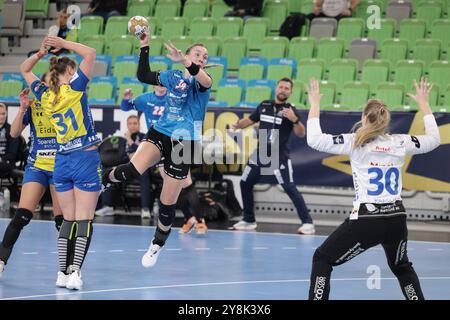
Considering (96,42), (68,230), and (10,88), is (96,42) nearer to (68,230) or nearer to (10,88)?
(10,88)

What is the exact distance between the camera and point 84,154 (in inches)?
320

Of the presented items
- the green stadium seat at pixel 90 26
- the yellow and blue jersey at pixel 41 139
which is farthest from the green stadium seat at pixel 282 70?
the yellow and blue jersey at pixel 41 139

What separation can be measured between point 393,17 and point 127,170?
10.6 metres

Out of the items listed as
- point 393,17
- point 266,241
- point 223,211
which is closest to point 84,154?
point 266,241

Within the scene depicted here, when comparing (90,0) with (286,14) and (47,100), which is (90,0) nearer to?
(286,14)

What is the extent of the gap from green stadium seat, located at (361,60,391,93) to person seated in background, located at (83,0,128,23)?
6.39 m

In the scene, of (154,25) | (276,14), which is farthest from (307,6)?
(154,25)

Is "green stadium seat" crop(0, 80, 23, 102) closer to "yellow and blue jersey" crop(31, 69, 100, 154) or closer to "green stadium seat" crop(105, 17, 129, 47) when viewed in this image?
"green stadium seat" crop(105, 17, 129, 47)

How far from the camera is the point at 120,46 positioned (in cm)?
1888

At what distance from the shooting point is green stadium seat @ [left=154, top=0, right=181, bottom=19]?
66.0 ft

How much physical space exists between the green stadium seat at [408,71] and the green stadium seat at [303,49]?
6.40 feet

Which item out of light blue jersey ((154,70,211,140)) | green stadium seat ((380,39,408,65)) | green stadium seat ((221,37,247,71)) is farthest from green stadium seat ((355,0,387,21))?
light blue jersey ((154,70,211,140))

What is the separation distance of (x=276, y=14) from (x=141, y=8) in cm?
309

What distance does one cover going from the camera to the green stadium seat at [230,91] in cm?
1639
